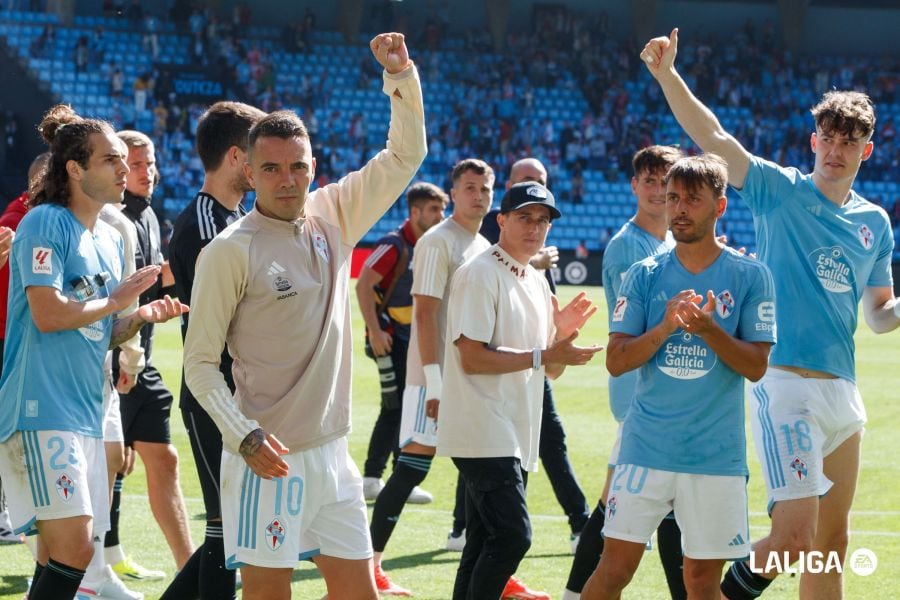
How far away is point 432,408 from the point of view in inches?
253

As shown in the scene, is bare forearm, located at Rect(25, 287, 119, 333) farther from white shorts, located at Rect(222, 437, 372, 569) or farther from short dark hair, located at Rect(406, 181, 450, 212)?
short dark hair, located at Rect(406, 181, 450, 212)

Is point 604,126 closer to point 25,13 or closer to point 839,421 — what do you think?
point 25,13

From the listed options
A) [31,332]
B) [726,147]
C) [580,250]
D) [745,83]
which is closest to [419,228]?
[726,147]

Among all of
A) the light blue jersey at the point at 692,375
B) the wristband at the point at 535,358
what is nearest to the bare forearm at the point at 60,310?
the wristband at the point at 535,358

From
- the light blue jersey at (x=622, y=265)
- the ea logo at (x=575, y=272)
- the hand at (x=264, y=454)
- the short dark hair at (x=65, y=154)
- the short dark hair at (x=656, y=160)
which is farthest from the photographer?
the ea logo at (x=575, y=272)

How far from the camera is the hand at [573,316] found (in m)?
5.46

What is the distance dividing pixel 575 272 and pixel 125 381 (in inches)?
994

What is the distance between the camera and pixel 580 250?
31531 millimetres

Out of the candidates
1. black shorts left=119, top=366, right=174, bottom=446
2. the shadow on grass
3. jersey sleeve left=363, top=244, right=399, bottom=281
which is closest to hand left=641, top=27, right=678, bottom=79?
black shorts left=119, top=366, right=174, bottom=446

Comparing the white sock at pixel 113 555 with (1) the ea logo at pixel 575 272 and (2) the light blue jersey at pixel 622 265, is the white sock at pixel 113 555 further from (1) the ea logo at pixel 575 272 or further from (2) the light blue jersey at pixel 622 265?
(1) the ea logo at pixel 575 272

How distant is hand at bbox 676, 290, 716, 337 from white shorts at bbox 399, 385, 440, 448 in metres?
2.39

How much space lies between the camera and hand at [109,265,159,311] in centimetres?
472

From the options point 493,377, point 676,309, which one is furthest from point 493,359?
point 676,309

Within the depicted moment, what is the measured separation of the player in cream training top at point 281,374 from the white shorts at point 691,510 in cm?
106
